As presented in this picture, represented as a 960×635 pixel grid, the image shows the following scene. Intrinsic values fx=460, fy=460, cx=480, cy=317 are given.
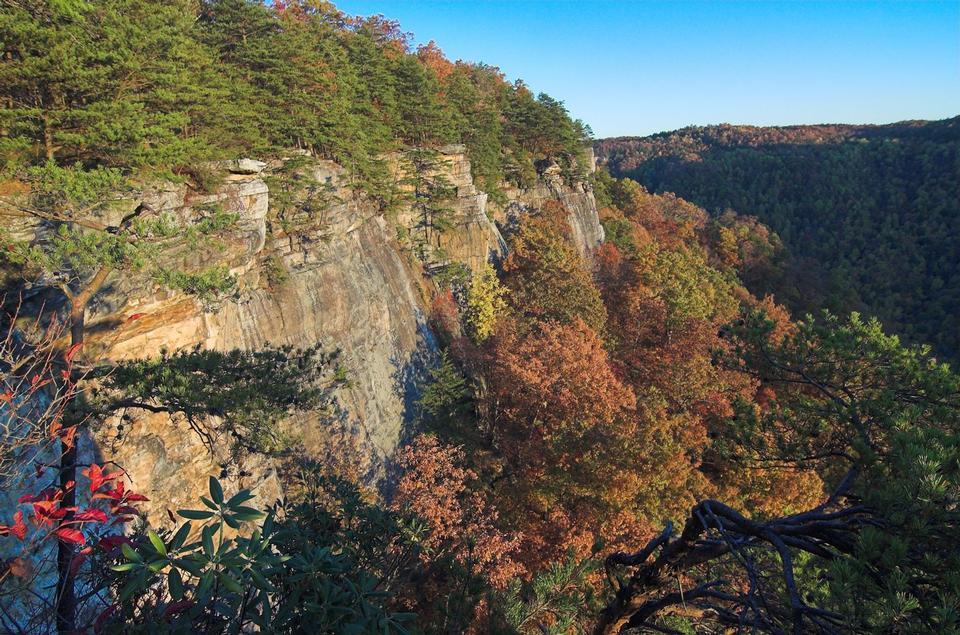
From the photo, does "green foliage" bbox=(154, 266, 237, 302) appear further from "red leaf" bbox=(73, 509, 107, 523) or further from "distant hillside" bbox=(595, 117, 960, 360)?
"distant hillside" bbox=(595, 117, 960, 360)

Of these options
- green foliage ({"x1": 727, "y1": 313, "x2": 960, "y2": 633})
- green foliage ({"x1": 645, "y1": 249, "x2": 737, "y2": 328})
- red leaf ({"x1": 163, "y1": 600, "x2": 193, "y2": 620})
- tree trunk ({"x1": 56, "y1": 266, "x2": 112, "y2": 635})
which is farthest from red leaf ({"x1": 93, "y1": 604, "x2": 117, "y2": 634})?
green foliage ({"x1": 645, "y1": 249, "x2": 737, "y2": 328})

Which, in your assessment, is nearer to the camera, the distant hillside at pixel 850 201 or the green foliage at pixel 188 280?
the green foliage at pixel 188 280

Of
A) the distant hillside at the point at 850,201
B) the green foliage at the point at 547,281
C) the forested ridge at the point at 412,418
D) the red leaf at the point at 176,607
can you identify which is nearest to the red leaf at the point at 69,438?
the forested ridge at the point at 412,418

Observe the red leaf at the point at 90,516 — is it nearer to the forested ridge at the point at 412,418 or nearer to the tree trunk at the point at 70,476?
the forested ridge at the point at 412,418

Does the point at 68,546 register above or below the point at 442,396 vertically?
above

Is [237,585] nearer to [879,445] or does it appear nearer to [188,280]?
A: [879,445]

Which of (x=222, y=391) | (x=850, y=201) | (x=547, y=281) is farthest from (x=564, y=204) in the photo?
(x=850, y=201)
